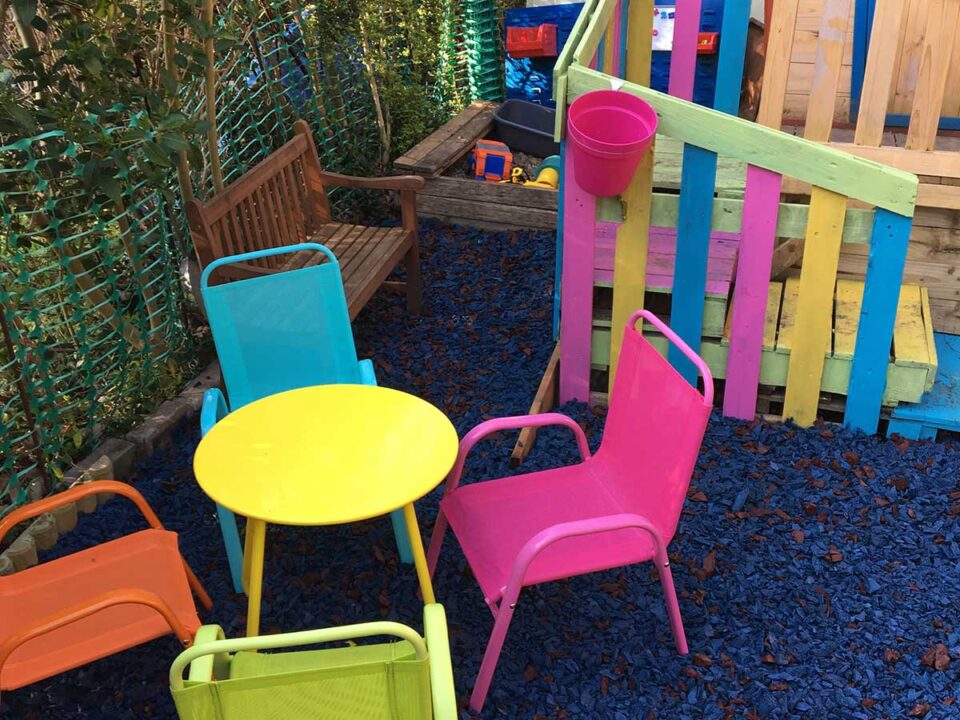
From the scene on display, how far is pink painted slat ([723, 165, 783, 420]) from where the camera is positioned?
3.34m

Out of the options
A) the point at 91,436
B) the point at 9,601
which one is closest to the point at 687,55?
the point at 91,436

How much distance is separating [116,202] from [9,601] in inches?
59.1

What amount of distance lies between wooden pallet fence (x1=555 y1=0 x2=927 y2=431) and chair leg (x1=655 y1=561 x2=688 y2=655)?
1.27 meters

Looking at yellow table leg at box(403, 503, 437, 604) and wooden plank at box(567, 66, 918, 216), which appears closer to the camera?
yellow table leg at box(403, 503, 437, 604)

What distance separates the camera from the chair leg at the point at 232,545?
2934mm

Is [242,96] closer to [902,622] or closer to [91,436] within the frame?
[91,436]

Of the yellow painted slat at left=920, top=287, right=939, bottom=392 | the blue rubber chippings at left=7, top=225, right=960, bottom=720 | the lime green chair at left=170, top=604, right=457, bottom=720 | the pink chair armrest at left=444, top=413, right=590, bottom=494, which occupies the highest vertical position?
the lime green chair at left=170, top=604, right=457, bottom=720

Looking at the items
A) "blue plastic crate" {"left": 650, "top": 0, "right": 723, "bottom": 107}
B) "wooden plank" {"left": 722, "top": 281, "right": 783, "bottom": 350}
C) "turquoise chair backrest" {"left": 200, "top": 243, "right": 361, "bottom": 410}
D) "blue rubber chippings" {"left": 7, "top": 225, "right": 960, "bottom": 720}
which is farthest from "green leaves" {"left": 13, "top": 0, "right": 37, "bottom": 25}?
"blue plastic crate" {"left": 650, "top": 0, "right": 723, "bottom": 107}

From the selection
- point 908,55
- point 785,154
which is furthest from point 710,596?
point 908,55

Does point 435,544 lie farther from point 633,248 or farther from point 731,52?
point 731,52

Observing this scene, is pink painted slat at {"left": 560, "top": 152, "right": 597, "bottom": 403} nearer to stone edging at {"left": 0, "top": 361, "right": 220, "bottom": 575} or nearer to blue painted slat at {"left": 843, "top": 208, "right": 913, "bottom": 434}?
blue painted slat at {"left": 843, "top": 208, "right": 913, "bottom": 434}

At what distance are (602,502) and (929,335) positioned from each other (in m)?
1.85

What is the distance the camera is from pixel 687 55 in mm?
4867

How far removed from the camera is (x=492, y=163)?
6.09 m
